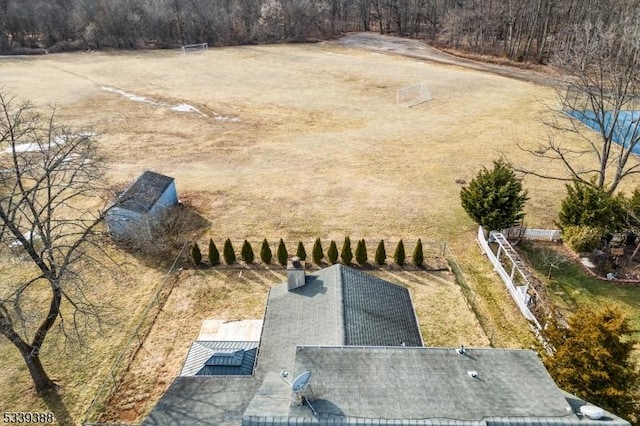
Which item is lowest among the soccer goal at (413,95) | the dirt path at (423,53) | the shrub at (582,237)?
the shrub at (582,237)

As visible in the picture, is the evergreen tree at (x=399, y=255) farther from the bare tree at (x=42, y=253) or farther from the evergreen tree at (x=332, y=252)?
the bare tree at (x=42, y=253)

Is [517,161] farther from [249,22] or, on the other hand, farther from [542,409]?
[249,22]

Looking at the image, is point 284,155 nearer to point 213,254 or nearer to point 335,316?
point 213,254

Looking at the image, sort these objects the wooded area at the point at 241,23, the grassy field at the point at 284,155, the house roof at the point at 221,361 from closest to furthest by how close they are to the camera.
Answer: the house roof at the point at 221,361
the grassy field at the point at 284,155
the wooded area at the point at 241,23

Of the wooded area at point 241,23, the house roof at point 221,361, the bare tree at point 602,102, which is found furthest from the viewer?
the wooded area at point 241,23

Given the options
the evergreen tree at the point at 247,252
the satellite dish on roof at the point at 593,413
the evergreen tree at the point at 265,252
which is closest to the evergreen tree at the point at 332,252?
the evergreen tree at the point at 265,252

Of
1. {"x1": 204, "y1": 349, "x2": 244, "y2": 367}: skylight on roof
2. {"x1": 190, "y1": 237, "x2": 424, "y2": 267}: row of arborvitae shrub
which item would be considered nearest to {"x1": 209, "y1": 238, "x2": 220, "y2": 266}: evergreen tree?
{"x1": 190, "y1": 237, "x2": 424, "y2": 267}: row of arborvitae shrub
